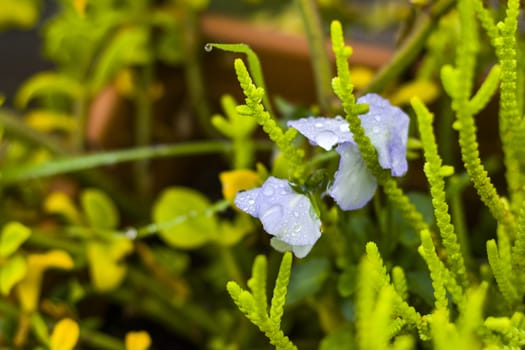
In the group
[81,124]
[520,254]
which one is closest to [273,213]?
[520,254]

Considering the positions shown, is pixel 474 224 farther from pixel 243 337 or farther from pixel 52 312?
pixel 52 312

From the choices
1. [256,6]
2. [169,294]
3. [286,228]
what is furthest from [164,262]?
[256,6]

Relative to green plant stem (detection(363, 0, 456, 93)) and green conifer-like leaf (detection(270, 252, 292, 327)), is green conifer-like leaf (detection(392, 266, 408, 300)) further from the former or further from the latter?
green plant stem (detection(363, 0, 456, 93))

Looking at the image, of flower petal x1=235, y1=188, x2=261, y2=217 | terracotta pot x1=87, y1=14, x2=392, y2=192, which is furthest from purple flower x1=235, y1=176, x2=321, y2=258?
terracotta pot x1=87, y1=14, x2=392, y2=192

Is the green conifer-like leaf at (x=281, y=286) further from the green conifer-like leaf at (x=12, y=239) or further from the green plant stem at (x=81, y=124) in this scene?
the green plant stem at (x=81, y=124)

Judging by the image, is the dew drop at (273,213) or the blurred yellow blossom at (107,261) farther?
the blurred yellow blossom at (107,261)

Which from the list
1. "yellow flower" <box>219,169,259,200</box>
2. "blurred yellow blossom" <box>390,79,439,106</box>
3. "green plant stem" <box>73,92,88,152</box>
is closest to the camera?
"yellow flower" <box>219,169,259,200</box>

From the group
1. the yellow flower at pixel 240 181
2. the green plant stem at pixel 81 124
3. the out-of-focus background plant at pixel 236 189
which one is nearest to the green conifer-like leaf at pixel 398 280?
the out-of-focus background plant at pixel 236 189
